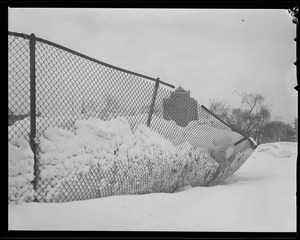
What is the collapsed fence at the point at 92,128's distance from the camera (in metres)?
2.99

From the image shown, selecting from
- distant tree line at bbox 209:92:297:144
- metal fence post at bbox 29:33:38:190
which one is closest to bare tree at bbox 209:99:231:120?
distant tree line at bbox 209:92:297:144

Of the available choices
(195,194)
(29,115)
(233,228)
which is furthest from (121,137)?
(233,228)

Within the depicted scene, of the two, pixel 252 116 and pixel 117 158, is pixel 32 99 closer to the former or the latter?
pixel 117 158

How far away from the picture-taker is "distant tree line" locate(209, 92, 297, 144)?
14.4 feet

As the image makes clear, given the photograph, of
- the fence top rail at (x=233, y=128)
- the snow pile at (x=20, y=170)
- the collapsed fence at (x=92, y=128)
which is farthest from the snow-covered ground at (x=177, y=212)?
the fence top rail at (x=233, y=128)

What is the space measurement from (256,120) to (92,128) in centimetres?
318

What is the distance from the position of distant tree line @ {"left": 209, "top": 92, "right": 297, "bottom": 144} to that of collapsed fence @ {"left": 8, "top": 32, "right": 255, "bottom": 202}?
0.51 meters

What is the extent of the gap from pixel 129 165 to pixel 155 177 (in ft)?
1.54

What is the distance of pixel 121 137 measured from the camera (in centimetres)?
362

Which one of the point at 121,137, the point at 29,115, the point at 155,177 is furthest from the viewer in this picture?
the point at 155,177

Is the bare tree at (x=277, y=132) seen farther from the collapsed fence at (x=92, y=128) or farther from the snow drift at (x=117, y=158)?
the collapsed fence at (x=92, y=128)

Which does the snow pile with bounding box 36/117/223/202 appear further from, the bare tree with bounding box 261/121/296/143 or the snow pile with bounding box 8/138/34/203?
the bare tree with bounding box 261/121/296/143

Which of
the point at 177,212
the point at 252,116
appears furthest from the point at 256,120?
the point at 177,212
